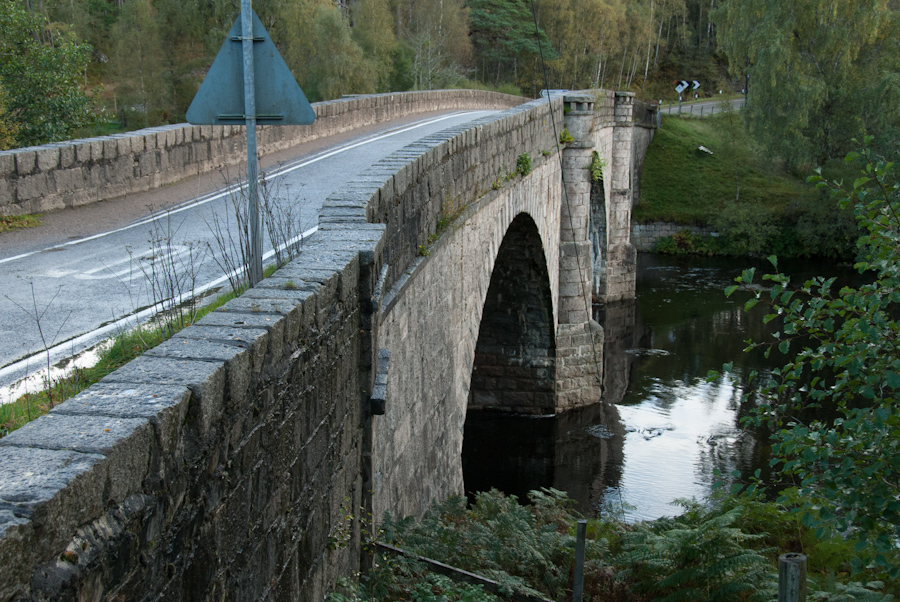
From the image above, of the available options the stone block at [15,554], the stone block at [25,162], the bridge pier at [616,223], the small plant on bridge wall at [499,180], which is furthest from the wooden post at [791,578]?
the bridge pier at [616,223]

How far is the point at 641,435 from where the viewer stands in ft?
53.4

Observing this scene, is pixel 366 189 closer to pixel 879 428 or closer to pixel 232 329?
pixel 232 329

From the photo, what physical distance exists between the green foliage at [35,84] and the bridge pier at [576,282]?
1110 centimetres

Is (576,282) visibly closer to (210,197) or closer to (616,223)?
(210,197)

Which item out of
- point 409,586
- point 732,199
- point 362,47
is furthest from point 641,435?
point 362,47

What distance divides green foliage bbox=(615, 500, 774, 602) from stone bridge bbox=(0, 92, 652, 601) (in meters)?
1.88

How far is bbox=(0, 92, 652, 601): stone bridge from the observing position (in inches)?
83.4

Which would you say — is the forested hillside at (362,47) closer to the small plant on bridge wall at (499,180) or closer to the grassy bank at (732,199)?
the grassy bank at (732,199)

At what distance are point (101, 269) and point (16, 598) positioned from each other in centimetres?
596

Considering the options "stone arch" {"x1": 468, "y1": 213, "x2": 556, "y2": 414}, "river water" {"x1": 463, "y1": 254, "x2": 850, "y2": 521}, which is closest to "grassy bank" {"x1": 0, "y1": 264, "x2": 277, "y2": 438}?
"river water" {"x1": 463, "y1": 254, "x2": 850, "y2": 521}

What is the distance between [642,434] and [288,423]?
13590mm

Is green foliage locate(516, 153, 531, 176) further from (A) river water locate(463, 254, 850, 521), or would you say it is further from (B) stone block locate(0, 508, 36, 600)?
(B) stone block locate(0, 508, 36, 600)

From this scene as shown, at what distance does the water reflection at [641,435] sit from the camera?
14258 millimetres

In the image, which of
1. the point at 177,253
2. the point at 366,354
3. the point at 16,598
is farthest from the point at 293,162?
the point at 16,598
